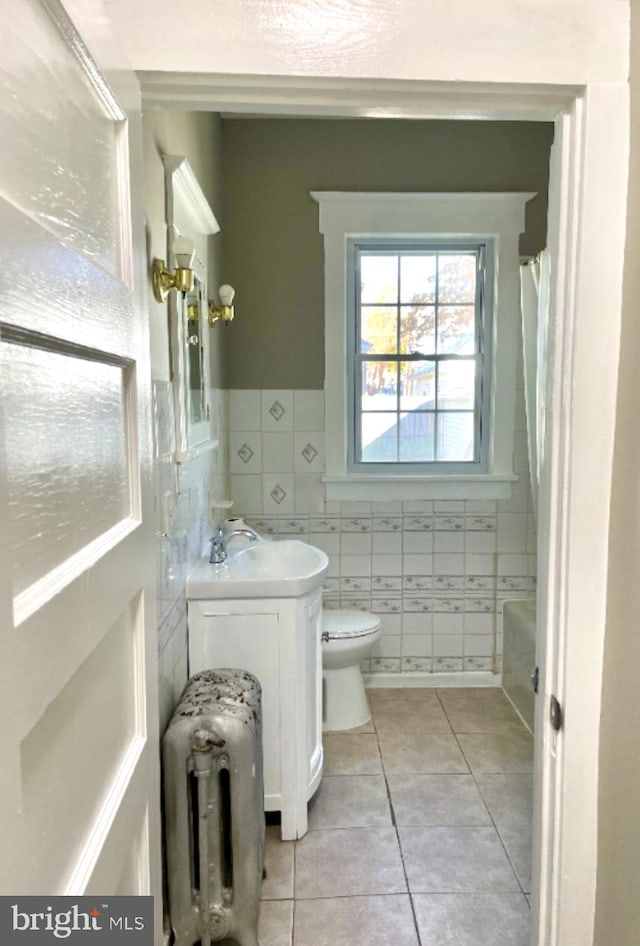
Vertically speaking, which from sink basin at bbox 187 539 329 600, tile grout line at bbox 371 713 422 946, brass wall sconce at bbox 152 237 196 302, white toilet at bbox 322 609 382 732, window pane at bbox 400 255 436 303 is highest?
window pane at bbox 400 255 436 303

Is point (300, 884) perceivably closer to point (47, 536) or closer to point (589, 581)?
point (589, 581)

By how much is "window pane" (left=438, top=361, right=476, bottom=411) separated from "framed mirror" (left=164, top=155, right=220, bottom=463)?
1.30m

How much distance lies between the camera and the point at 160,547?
161 centimetres

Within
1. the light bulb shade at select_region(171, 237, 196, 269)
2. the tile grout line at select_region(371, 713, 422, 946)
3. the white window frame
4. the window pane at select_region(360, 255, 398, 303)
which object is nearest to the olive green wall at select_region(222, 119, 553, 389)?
the white window frame

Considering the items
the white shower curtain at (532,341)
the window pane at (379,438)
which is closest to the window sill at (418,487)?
the window pane at (379,438)

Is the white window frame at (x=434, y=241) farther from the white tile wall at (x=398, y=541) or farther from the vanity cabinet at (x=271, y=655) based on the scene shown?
the vanity cabinet at (x=271, y=655)

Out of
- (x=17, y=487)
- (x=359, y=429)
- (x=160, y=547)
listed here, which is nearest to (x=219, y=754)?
(x=160, y=547)

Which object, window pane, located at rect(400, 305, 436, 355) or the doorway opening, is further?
window pane, located at rect(400, 305, 436, 355)

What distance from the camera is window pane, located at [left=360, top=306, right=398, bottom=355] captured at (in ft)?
10.5

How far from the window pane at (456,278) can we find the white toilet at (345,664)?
1669 mm

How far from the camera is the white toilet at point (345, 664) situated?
8.70 feet

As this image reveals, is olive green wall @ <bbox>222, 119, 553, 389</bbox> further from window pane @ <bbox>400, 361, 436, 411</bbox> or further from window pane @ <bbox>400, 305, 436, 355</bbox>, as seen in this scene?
window pane @ <bbox>400, 361, 436, 411</bbox>

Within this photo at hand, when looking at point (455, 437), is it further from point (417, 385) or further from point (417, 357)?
point (417, 357)

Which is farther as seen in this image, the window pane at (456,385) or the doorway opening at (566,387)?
the window pane at (456,385)
